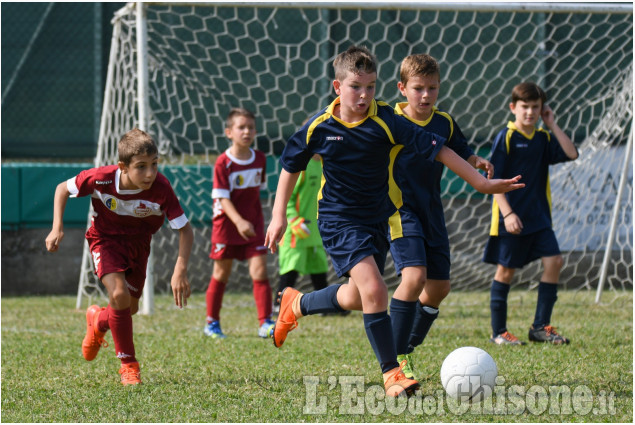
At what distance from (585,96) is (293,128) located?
2.86 metres

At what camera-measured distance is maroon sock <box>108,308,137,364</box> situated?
4141mm

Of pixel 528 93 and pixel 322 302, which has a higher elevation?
pixel 528 93

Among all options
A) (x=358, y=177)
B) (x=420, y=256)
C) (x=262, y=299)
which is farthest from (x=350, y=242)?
(x=262, y=299)

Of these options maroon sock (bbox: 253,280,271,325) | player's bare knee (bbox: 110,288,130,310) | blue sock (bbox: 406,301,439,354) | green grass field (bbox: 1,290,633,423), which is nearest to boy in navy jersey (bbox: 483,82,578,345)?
green grass field (bbox: 1,290,633,423)

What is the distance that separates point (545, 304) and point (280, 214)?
2316 mm

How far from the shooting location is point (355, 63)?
12.2 ft

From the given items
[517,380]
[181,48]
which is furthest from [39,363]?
[181,48]

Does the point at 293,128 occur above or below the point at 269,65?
below

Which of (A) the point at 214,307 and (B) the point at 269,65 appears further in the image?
(B) the point at 269,65

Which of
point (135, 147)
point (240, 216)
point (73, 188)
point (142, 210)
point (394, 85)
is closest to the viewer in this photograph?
point (135, 147)

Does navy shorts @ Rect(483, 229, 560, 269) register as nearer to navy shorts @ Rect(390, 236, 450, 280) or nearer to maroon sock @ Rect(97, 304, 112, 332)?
navy shorts @ Rect(390, 236, 450, 280)

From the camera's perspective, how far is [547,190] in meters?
5.43

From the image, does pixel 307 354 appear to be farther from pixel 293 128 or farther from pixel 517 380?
pixel 293 128

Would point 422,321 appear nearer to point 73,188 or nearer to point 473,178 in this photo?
point 473,178
